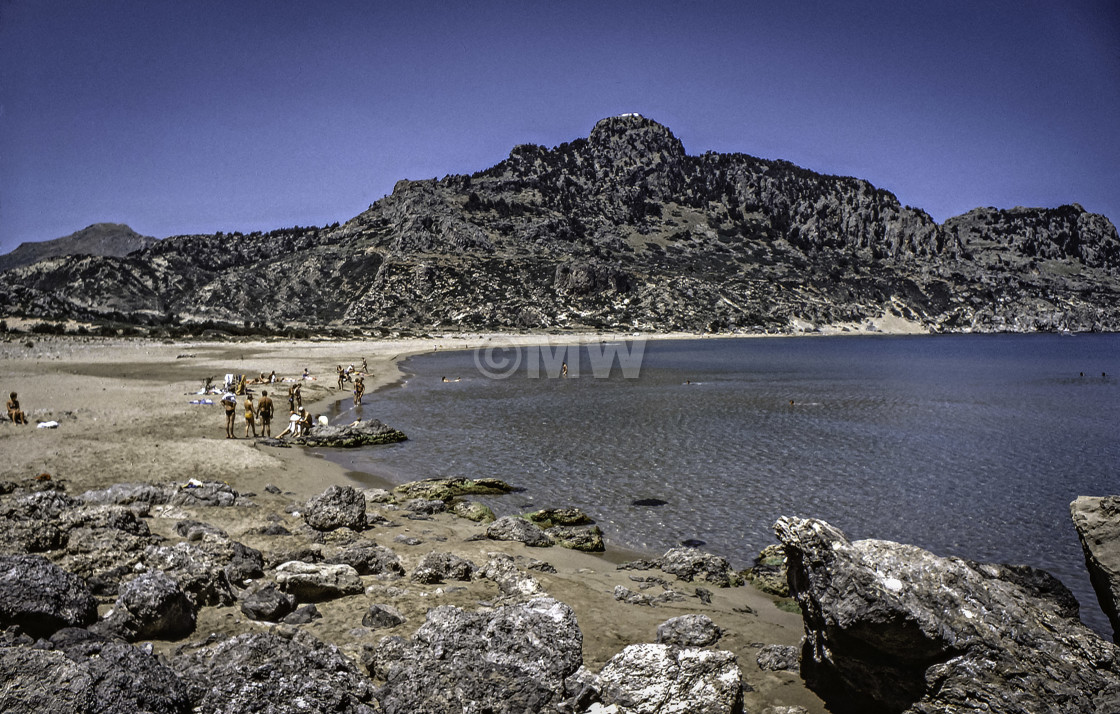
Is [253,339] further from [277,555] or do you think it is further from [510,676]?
[510,676]

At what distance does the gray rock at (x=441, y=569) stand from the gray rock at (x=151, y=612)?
2750mm

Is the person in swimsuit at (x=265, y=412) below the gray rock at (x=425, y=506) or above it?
above

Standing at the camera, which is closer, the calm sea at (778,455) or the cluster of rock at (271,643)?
the cluster of rock at (271,643)

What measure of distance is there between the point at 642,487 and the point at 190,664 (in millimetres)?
11821

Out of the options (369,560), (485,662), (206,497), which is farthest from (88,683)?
(206,497)

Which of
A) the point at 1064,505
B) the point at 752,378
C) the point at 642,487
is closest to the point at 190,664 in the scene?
the point at 642,487

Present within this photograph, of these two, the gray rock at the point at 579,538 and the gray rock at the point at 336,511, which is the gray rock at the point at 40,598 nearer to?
the gray rock at the point at 336,511

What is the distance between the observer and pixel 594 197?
184 metres

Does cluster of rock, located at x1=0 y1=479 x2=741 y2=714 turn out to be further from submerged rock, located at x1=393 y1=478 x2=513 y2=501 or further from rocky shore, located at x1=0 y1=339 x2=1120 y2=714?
submerged rock, located at x1=393 y1=478 x2=513 y2=501

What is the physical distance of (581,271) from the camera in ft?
384

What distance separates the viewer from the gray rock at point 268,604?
246 inches

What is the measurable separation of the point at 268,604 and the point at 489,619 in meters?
2.98

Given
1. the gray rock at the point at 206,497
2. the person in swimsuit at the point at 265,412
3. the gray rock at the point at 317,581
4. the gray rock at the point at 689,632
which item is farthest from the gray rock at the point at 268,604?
the person in swimsuit at the point at 265,412

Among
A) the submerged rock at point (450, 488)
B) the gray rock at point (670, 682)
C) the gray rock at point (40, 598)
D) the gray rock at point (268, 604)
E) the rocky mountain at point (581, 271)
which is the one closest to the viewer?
the gray rock at point (670, 682)
